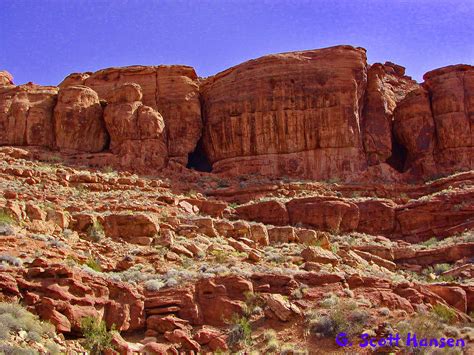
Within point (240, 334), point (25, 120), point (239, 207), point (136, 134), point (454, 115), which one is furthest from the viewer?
point (454, 115)

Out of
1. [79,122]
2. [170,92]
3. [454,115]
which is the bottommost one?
[454,115]

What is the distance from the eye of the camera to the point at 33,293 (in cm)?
1653

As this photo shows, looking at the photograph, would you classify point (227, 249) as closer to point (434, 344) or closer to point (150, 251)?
point (150, 251)

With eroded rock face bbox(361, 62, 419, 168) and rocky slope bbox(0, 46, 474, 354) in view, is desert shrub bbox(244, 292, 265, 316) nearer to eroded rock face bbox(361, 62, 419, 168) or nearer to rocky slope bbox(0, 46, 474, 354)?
rocky slope bbox(0, 46, 474, 354)

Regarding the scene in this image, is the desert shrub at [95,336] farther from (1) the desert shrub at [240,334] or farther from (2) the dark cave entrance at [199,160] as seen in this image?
(2) the dark cave entrance at [199,160]

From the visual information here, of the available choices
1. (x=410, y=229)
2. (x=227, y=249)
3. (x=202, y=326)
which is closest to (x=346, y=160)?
(x=410, y=229)

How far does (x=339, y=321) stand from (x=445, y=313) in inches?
129

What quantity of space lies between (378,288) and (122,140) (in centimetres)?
2561

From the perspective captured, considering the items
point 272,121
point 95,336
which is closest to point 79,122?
point 272,121

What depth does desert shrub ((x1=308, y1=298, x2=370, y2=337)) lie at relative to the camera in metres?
17.0

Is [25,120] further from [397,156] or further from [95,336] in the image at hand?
[95,336]

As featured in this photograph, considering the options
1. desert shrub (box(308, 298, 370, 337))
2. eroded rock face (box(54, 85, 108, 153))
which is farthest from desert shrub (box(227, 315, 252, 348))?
eroded rock face (box(54, 85, 108, 153))

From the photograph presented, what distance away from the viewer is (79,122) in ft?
139

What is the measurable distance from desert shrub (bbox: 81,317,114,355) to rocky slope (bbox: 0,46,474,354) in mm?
57
